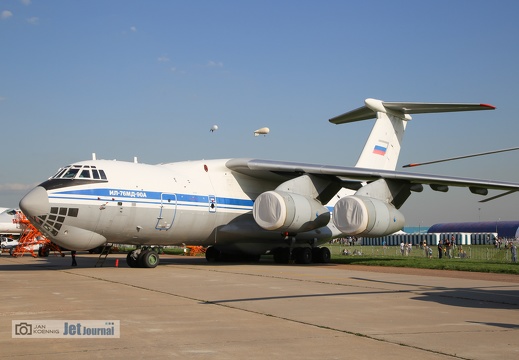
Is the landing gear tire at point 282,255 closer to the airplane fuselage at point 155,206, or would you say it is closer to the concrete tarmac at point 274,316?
the airplane fuselage at point 155,206

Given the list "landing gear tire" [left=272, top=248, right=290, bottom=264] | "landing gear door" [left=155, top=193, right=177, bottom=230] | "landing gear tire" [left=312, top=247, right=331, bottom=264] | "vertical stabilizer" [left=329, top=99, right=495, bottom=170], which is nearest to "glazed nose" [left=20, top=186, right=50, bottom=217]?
"landing gear door" [left=155, top=193, right=177, bottom=230]

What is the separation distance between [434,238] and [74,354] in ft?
249

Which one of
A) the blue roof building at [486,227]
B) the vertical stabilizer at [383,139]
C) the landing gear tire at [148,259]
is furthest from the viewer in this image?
Result: the blue roof building at [486,227]

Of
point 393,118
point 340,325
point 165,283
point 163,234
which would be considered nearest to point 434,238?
point 393,118

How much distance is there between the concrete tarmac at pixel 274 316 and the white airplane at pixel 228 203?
9.54 feet

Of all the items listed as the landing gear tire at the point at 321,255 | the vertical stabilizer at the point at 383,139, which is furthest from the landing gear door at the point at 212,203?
the vertical stabilizer at the point at 383,139

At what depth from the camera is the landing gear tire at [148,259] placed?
758 inches

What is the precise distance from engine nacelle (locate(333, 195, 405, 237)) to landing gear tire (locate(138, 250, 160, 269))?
5.68 meters

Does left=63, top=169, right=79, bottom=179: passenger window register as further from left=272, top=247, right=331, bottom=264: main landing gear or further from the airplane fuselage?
left=272, top=247, right=331, bottom=264: main landing gear

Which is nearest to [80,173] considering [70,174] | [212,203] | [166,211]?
[70,174]

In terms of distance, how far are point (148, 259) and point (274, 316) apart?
11.3 metres

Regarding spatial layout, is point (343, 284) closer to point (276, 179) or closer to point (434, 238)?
point (276, 179)

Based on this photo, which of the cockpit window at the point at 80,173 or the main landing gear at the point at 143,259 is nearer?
the cockpit window at the point at 80,173

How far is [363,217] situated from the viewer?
63.0 feet
